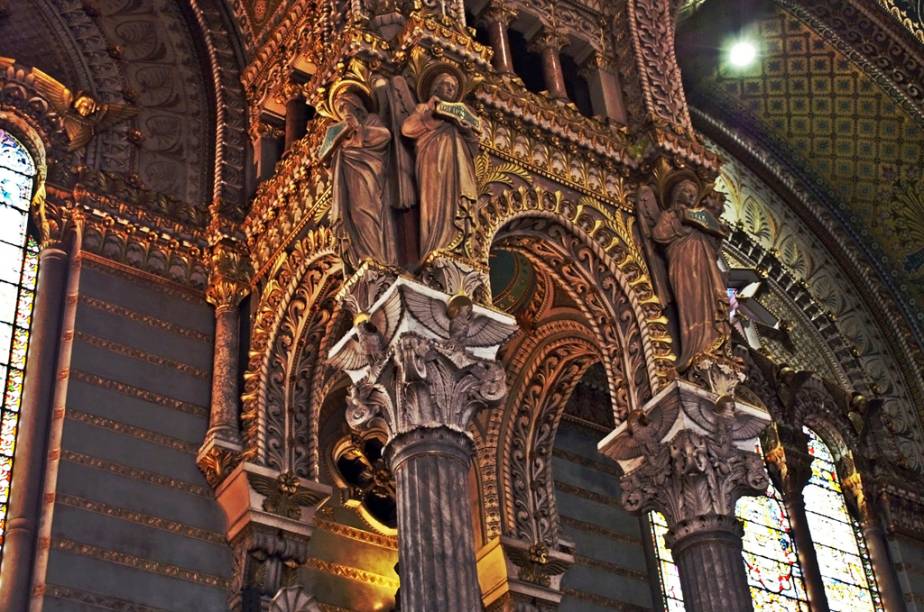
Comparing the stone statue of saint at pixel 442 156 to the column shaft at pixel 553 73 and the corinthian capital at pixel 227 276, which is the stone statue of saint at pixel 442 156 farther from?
the corinthian capital at pixel 227 276

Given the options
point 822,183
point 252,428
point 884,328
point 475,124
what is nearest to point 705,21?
point 822,183

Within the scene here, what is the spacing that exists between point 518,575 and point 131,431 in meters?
3.59

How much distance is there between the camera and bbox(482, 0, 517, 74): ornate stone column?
41.9 ft

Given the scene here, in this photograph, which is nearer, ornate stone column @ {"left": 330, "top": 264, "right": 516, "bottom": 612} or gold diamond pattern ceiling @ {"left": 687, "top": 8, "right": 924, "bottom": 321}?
ornate stone column @ {"left": 330, "top": 264, "right": 516, "bottom": 612}

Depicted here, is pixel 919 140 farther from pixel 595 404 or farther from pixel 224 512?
pixel 224 512

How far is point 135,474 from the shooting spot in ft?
38.3

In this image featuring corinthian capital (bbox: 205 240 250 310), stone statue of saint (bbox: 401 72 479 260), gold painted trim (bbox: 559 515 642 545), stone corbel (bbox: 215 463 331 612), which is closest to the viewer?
stone statue of saint (bbox: 401 72 479 260)

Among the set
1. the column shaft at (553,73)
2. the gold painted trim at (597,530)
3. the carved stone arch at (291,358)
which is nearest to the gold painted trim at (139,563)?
the carved stone arch at (291,358)

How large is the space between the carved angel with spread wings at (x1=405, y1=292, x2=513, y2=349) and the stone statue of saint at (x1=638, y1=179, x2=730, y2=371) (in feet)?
7.08

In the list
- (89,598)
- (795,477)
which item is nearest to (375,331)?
(89,598)

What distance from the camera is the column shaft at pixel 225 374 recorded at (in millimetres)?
12008

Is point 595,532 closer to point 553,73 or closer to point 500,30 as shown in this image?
point 553,73

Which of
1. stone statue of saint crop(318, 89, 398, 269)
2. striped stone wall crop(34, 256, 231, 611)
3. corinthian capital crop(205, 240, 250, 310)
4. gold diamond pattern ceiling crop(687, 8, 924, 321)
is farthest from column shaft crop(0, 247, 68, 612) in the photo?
gold diamond pattern ceiling crop(687, 8, 924, 321)

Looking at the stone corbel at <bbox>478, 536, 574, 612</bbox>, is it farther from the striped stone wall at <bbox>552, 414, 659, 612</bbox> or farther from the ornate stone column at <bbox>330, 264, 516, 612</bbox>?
the ornate stone column at <bbox>330, 264, 516, 612</bbox>
